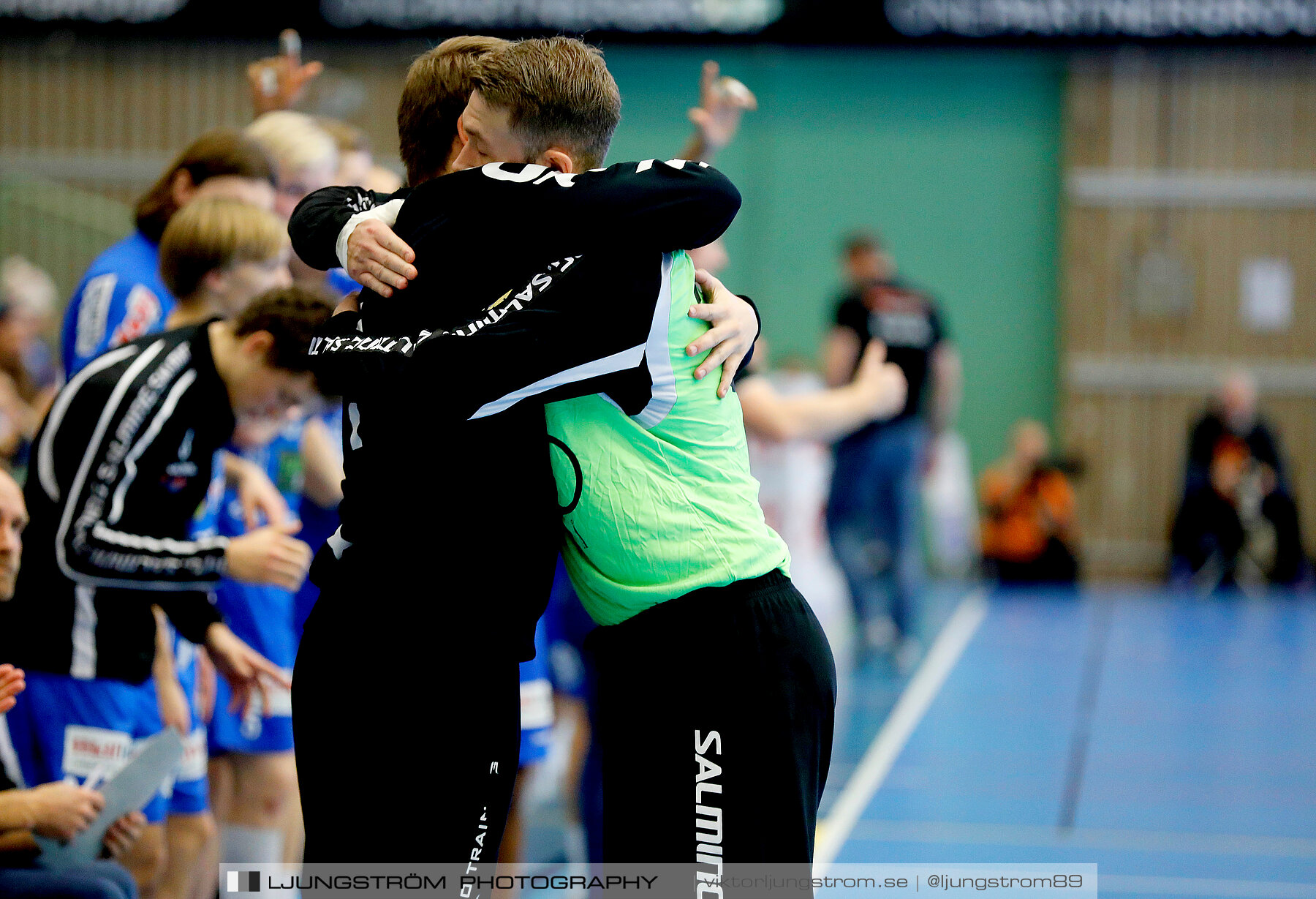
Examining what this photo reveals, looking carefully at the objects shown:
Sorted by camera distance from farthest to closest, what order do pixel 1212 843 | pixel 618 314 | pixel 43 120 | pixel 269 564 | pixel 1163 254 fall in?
pixel 43 120 < pixel 1163 254 < pixel 1212 843 < pixel 269 564 < pixel 618 314

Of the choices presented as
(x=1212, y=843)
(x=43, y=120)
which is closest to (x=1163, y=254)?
(x=1212, y=843)

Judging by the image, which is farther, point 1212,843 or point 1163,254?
point 1163,254

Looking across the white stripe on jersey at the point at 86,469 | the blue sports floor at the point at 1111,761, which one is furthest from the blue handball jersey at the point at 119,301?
the blue sports floor at the point at 1111,761

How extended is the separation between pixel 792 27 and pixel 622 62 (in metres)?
4.52

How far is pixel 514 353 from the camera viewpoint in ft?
5.79

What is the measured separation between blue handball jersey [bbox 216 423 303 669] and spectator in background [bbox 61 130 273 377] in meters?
0.45

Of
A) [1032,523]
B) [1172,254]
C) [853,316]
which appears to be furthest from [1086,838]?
[1172,254]

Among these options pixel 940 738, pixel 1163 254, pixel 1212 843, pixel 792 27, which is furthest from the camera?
pixel 1163 254

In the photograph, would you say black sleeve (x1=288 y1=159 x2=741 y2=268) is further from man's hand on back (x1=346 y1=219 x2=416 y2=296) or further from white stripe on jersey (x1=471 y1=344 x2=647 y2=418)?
white stripe on jersey (x1=471 y1=344 x2=647 y2=418)

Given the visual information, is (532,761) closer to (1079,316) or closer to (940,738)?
(940,738)

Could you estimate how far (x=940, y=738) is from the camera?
6.41 metres

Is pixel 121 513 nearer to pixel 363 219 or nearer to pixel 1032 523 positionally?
pixel 363 219

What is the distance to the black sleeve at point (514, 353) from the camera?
1770 millimetres

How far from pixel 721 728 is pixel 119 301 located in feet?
7.39
